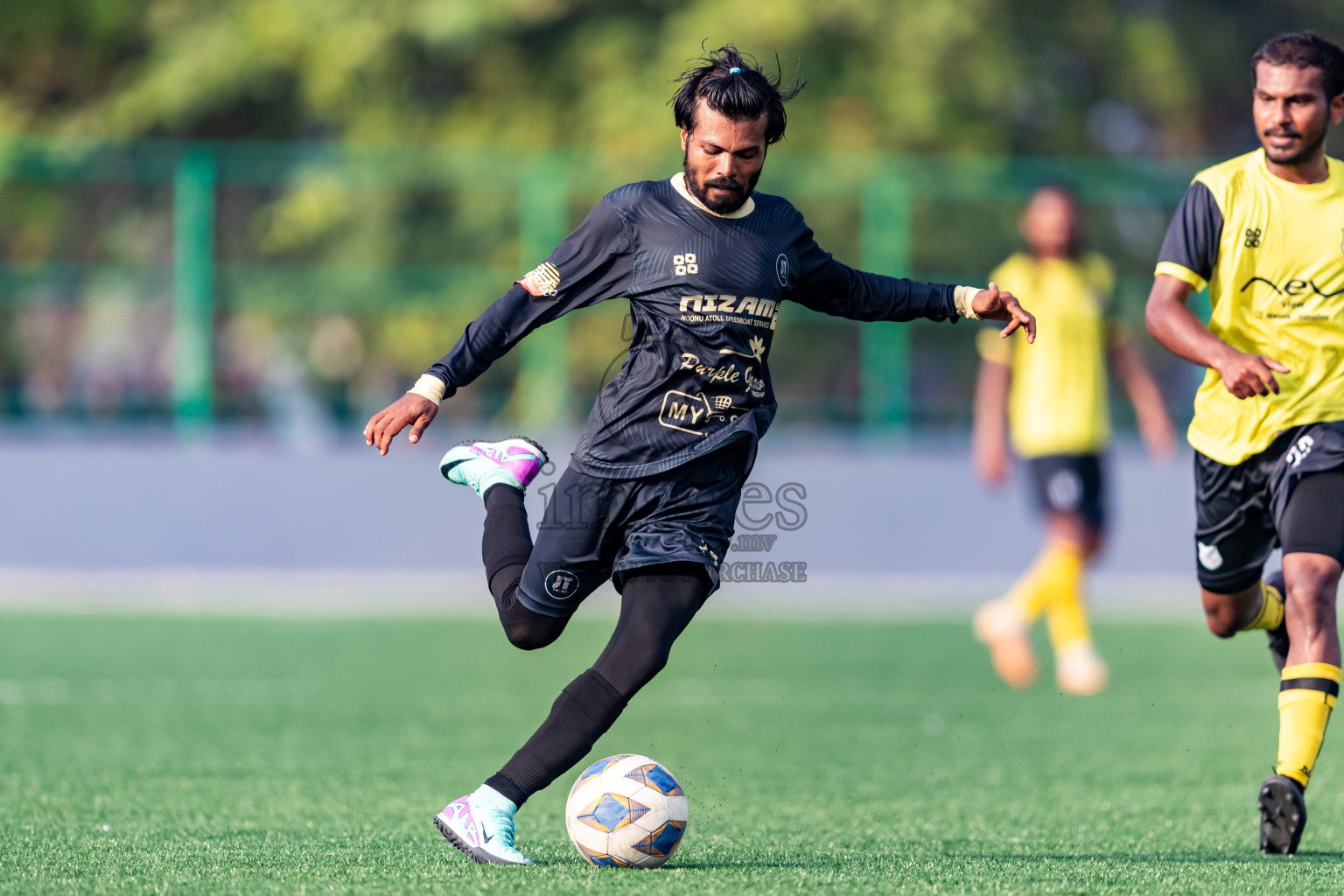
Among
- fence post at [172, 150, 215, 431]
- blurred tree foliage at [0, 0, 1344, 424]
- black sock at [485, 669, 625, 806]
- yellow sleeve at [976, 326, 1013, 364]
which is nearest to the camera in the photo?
black sock at [485, 669, 625, 806]

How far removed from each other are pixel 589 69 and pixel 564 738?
680 inches

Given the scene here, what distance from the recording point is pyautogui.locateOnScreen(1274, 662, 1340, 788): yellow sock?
16.1 feet

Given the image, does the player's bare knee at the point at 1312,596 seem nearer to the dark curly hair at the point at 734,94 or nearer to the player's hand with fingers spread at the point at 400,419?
the dark curly hair at the point at 734,94

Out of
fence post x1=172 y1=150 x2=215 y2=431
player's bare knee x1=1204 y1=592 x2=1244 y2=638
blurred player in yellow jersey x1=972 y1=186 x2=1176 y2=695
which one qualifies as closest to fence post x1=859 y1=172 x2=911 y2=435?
blurred player in yellow jersey x1=972 y1=186 x2=1176 y2=695

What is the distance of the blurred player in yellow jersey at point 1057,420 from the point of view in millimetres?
9164

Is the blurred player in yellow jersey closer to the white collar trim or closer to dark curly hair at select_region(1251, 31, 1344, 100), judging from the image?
dark curly hair at select_region(1251, 31, 1344, 100)

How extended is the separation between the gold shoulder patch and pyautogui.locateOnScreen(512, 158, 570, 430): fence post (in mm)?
9676

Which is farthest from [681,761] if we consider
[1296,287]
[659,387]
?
[1296,287]

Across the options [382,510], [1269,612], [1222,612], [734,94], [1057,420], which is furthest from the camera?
[382,510]

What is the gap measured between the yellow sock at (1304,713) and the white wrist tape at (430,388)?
2516mm

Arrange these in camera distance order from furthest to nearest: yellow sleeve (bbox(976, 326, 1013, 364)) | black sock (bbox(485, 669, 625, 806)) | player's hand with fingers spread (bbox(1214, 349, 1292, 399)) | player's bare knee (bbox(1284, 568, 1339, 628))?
yellow sleeve (bbox(976, 326, 1013, 364)) < player's bare knee (bbox(1284, 568, 1339, 628)) < player's hand with fingers spread (bbox(1214, 349, 1292, 399)) < black sock (bbox(485, 669, 625, 806))

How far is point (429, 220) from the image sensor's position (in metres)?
16.0

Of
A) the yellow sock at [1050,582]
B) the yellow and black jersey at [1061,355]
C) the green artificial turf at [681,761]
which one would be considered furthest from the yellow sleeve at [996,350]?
the green artificial turf at [681,761]

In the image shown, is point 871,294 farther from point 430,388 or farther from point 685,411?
point 430,388
